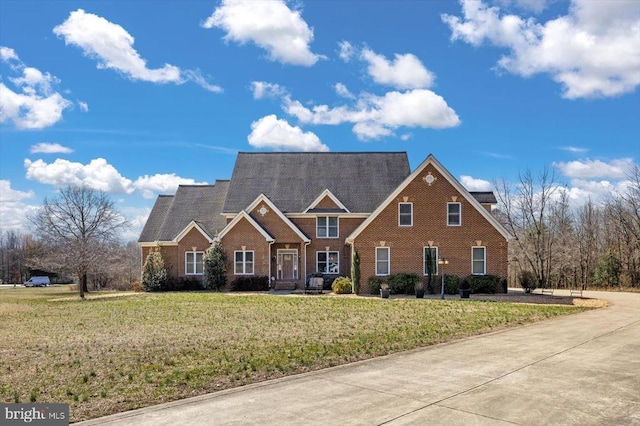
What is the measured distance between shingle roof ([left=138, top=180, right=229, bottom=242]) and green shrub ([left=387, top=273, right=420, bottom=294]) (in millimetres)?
14461

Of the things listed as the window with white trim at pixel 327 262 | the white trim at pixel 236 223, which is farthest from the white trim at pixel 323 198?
the white trim at pixel 236 223

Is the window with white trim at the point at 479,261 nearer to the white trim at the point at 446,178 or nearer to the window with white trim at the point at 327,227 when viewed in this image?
the white trim at the point at 446,178

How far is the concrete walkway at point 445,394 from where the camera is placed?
273 inches

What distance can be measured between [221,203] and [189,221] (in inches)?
118

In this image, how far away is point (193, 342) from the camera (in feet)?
43.3

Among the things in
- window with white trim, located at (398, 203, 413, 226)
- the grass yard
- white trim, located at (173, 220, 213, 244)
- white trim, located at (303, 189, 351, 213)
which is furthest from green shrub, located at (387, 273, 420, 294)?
white trim, located at (173, 220, 213, 244)

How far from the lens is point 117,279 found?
55031 mm

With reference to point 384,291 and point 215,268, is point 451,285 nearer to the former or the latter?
point 384,291

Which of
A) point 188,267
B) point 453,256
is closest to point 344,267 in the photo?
point 453,256

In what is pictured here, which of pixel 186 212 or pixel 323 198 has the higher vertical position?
pixel 323 198

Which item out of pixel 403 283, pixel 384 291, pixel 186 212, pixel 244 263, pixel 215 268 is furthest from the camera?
pixel 186 212

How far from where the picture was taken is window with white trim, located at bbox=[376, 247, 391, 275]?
31.2 m

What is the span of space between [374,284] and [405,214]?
4633mm

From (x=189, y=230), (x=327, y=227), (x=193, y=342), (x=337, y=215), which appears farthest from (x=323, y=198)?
(x=193, y=342)
